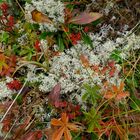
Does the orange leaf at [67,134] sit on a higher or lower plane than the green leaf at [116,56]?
lower

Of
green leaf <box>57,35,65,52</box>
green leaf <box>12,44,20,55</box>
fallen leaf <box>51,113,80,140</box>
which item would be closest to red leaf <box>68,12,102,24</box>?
green leaf <box>57,35,65,52</box>

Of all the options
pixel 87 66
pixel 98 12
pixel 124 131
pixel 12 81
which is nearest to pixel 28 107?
pixel 12 81

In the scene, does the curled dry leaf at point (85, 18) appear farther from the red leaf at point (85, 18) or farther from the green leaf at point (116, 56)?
the green leaf at point (116, 56)

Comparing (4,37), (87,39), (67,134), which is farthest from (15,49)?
(67,134)

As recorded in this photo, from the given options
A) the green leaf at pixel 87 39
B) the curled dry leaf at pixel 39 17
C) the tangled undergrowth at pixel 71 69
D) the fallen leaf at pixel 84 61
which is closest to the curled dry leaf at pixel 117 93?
the tangled undergrowth at pixel 71 69

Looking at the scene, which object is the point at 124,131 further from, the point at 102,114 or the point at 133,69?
the point at 133,69

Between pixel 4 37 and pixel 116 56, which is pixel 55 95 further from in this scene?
pixel 4 37

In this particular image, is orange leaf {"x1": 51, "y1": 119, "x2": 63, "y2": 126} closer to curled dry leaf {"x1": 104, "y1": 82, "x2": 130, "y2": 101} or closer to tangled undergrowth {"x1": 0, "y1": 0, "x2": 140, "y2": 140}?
tangled undergrowth {"x1": 0, "y1": 0, "x2": 140, "y2": 140}

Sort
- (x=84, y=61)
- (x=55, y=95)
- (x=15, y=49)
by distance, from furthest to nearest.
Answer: (x=15, y=49) < (x=84, y=61) < (x=55, y=95)
